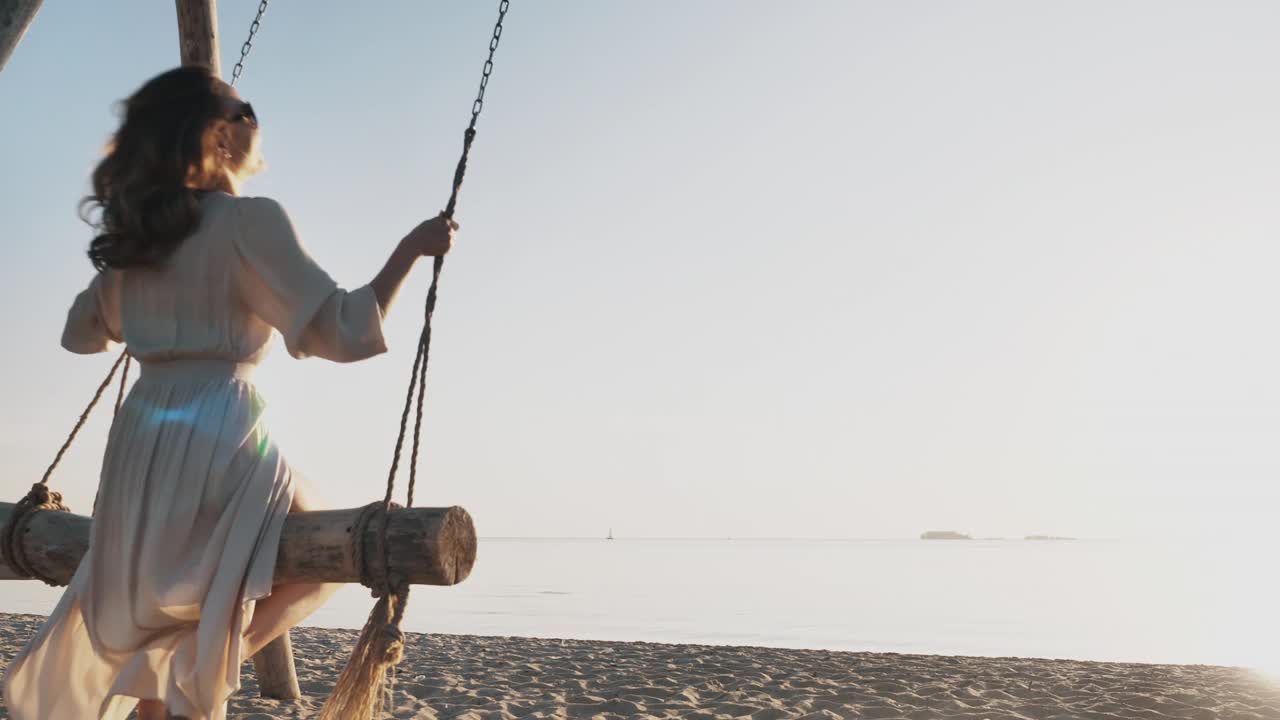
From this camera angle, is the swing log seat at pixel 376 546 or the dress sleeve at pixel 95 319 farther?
the dress sleeve at pixel 95 319

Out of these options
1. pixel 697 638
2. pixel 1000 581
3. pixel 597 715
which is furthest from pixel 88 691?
pixel 1000 581

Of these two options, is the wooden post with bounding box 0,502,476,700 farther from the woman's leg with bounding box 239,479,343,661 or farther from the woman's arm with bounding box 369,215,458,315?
the woman's arm with bounding box 369,215,458,315

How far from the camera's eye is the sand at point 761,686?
576 centimetres

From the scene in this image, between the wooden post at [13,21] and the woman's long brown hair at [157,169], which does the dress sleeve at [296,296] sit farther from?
the wooden post at [13,21]

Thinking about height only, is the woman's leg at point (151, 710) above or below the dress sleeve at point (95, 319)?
below

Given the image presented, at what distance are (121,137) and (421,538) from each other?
1256mm

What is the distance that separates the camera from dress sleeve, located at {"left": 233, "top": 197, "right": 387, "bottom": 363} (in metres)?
2.24

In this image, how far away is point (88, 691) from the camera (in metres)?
2.41

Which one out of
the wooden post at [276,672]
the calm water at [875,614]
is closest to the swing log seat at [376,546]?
the wooden post at [276,672]

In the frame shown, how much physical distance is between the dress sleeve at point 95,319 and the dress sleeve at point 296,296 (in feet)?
1.50

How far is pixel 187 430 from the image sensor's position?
222 centimetres

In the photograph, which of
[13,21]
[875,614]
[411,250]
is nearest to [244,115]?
[411,250]

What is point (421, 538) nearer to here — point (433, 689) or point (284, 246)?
point (284, 246)

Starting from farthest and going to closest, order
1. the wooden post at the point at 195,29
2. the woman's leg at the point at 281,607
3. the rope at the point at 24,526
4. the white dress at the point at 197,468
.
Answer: the wooden post at the point at 195,29 → the rope at the point at 24,526 → the woman's leg at the point at 281,607 → the white dress at the point at 197,468
